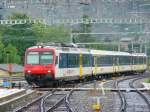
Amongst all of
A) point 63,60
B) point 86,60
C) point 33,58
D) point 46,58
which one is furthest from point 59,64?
point 86,60

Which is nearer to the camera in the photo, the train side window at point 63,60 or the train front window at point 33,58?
the train front window at point 33,58

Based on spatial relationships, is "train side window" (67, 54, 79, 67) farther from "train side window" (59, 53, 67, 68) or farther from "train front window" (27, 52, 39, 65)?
"train front window" (27, 52, 39, 65)

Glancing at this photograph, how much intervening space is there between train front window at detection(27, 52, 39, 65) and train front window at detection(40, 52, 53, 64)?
0.28 meters

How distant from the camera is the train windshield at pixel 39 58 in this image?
36.7 meters

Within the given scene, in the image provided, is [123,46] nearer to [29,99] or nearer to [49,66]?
[49,66]

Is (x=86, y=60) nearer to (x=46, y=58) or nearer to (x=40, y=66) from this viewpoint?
(x=46, y=58)

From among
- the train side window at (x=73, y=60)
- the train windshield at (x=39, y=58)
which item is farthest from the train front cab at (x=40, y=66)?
the train side window at (x=73, y=60)

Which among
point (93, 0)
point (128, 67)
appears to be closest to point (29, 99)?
point (93, 0)

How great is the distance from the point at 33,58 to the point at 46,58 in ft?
2.81

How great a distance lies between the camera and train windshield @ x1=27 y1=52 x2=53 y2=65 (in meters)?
36.7

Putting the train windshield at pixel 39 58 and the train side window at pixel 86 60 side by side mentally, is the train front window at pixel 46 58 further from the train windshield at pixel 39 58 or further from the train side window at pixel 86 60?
the train side window at pixel 86 60

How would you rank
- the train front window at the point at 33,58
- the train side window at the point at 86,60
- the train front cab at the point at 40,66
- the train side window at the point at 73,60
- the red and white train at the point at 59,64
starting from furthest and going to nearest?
the train side window at the point at 86,60
the train side window at the point at 73,60
the train front window at the point at 33,58
the red and white train at the point at 59,64
the train front cab at the point at 40,66

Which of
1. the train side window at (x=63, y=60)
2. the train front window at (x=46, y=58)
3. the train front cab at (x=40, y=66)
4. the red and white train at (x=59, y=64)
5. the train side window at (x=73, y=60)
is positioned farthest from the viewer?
the train side window at (x=73, y=60)

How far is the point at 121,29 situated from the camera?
4031 inches
